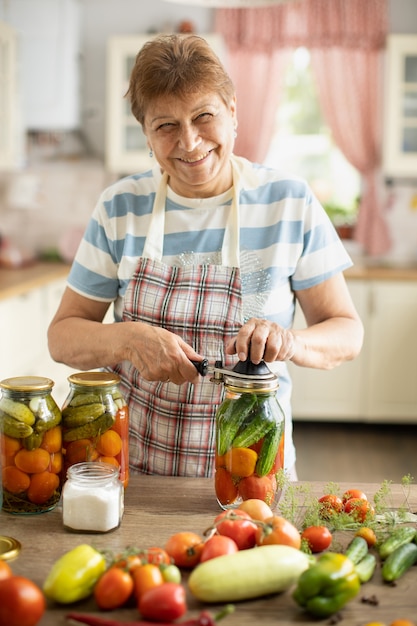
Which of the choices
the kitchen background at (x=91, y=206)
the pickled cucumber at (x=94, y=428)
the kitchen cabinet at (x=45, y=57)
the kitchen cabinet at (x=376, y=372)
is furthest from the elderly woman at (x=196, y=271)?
the kitchen cabinet at (x=45, y=57)

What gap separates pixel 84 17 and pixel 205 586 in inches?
195

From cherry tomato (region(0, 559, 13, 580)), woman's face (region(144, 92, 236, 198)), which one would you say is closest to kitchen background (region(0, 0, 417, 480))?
woman's face (region(144, 92, 236, 198))

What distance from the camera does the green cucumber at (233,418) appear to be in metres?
1.36

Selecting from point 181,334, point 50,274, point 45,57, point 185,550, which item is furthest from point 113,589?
point 45,57

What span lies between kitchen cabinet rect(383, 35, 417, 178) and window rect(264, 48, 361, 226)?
1.68ft

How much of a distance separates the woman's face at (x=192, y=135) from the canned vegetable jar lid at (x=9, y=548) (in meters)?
0.85

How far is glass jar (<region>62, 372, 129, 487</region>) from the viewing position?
1383 millimetres

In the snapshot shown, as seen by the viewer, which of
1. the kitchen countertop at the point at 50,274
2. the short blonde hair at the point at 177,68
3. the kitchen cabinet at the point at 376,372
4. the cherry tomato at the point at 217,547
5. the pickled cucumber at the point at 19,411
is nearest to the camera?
the cherry tomato at the point at 217,547

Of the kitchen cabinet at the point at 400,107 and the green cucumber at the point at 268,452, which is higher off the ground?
the kitchen cabinet at the point at 400,107

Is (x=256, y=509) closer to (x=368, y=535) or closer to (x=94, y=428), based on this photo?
(x=368, y=535)

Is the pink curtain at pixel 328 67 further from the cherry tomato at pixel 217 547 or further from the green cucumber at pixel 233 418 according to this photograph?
the cherry tomato at pixel 217 547

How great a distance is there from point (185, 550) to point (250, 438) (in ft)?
0.82

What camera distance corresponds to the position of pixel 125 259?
5.84 ft

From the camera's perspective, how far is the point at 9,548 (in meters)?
1.23
